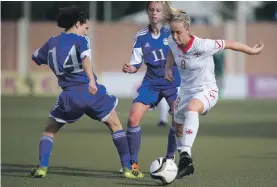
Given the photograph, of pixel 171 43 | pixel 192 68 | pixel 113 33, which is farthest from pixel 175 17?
pixel 113 33

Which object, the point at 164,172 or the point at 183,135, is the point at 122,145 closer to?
the point at 183,135

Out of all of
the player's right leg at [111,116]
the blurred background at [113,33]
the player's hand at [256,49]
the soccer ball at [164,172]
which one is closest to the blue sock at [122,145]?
the player's right leg at [111,116]

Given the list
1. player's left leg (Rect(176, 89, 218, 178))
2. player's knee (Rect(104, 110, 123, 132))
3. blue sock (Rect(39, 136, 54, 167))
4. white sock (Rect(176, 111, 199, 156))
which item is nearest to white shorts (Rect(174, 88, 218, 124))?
player's left leg (Rect(176, 89, 218, 178))

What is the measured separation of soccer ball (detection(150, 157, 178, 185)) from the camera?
9.20 m

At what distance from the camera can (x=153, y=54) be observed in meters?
11.0

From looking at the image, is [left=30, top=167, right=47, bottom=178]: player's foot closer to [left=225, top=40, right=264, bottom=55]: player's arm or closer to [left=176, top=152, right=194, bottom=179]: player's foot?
[left=176, top=152, right=194, bottom=179]: player's foot

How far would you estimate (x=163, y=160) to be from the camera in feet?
30.8

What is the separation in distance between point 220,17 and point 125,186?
5529 centimetres

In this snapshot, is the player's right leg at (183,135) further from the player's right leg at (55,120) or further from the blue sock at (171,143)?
the player's right leg at (55,120)

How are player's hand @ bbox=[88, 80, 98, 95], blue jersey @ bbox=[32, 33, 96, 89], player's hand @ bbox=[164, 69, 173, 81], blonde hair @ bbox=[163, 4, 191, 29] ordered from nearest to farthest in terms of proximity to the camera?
player's hand @ bbox=[88, 80, 98, 95] < blonde hair @ bbox=[163, 4, 191, 29] < blue jersey @ bbox=[32, 33, 96, 89] < player's hand @ bbox=[164, 69, 173, 81]

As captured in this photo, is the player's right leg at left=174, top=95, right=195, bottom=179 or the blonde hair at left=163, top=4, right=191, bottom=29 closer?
the player's right leg at left=174, top=95, right=195, bottom=179

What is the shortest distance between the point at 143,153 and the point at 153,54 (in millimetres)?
2686

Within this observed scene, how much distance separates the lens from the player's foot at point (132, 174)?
10.1 metres

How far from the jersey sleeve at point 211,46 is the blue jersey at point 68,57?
1263mm
